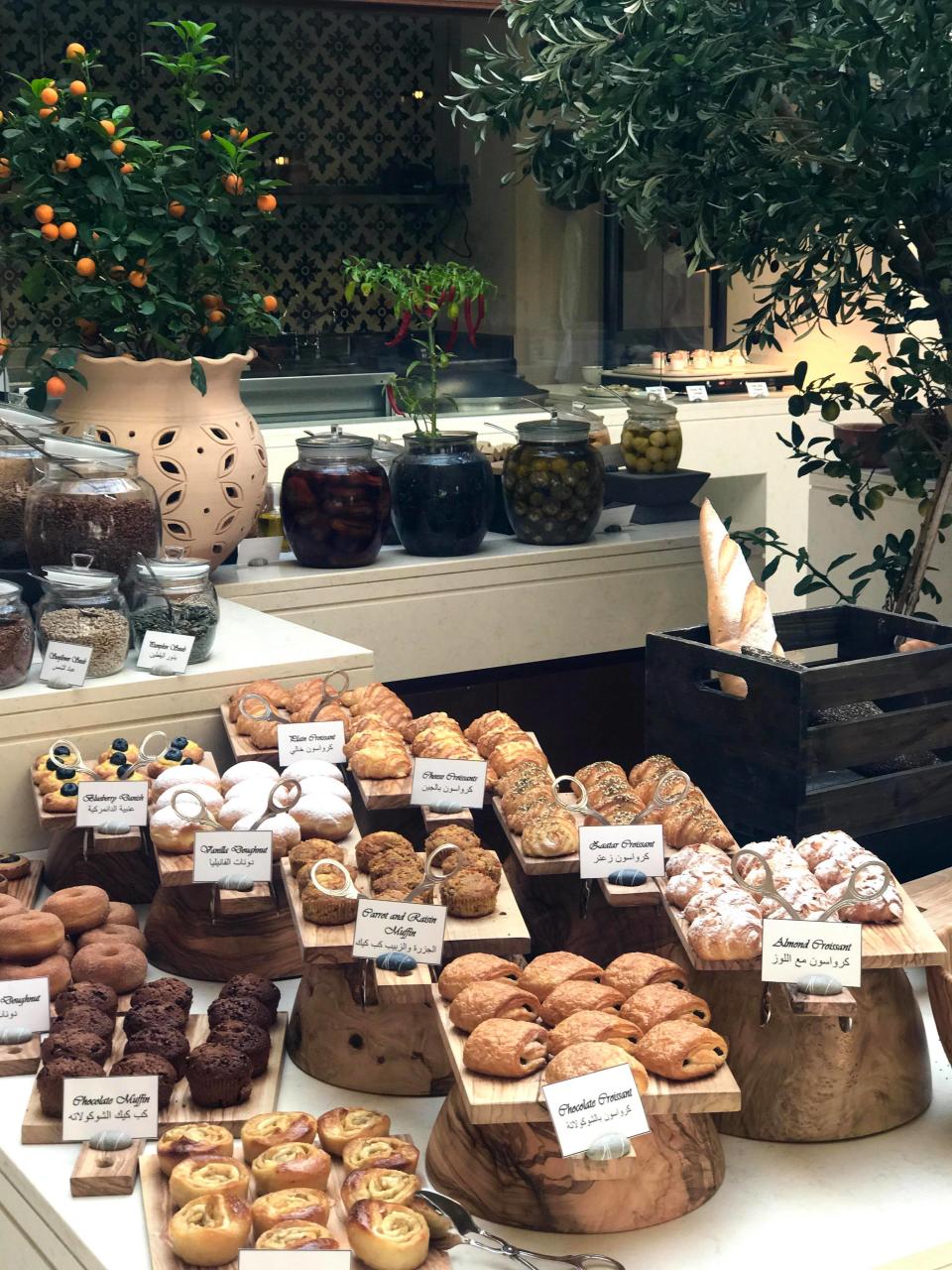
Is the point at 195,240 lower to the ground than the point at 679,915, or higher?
higher

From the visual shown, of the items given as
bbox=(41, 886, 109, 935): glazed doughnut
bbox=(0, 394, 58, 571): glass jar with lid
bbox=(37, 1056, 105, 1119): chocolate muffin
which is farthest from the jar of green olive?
bbox=(37, 1056, 105, 1119): chocolate muffin

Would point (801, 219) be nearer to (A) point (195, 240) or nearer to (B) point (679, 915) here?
(A) point (195, 240)

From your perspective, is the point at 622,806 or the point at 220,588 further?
the point at 220,588

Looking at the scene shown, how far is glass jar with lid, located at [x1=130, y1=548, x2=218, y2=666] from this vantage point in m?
2.26

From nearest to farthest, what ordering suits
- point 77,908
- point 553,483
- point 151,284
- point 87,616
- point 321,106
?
1. point 77,908
2. point 87,616
3. point 151,284
4. point 553,483
5. point 321,106

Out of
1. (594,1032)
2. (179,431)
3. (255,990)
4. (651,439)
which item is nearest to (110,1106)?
(255,990)

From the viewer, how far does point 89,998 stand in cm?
162

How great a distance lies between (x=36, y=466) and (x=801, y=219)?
1.26 metres

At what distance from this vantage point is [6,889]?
196 cm

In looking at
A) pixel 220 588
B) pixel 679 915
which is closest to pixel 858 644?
pixel 679 915

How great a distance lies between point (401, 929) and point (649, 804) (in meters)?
0.47

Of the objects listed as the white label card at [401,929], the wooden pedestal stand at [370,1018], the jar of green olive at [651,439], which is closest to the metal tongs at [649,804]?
the wooden pedestal stand at [370,1018]

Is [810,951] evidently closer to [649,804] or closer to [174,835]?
[649,804]

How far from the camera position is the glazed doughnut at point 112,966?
1703mm
